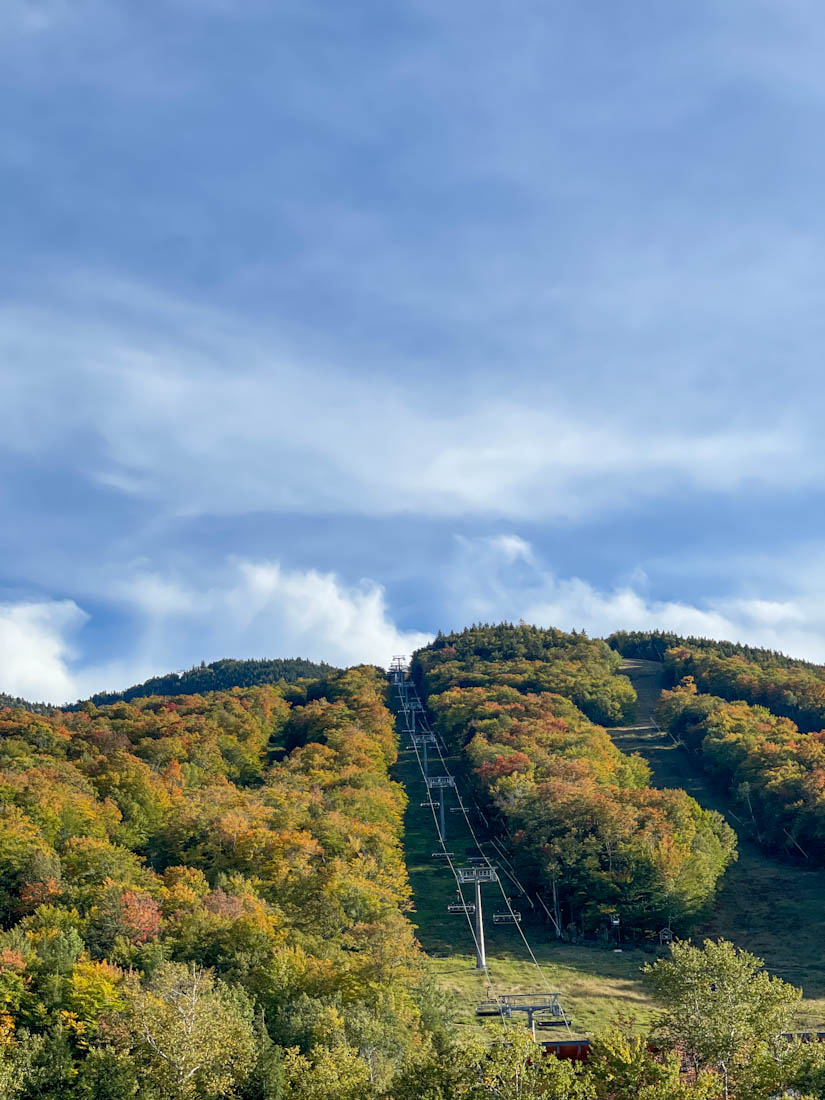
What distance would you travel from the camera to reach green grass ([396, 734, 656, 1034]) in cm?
6788

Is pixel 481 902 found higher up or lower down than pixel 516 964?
higher up

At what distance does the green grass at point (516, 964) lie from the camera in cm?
6788

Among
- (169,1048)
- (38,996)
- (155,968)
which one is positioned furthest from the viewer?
(155,968)

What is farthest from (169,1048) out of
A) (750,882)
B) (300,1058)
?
(750,882)

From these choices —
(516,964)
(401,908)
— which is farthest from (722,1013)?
(401,908)

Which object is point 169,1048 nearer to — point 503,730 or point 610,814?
point 610,814

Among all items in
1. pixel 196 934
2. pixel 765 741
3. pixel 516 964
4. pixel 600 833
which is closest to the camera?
pixel 196 934

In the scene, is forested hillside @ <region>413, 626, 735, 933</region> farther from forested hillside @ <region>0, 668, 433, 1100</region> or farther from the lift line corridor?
forested hillside @ <region>0, 668, 433, 1100</region>

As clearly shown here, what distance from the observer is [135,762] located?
112312 millimetres

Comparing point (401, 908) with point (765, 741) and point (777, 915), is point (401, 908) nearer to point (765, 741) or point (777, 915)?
point (777, 915)

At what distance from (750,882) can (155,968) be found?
79960 mm

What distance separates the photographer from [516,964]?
80.2 metres

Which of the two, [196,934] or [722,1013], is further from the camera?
[196,934]

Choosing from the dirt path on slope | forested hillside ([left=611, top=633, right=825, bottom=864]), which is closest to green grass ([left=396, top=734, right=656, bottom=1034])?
the dirt path on slope
